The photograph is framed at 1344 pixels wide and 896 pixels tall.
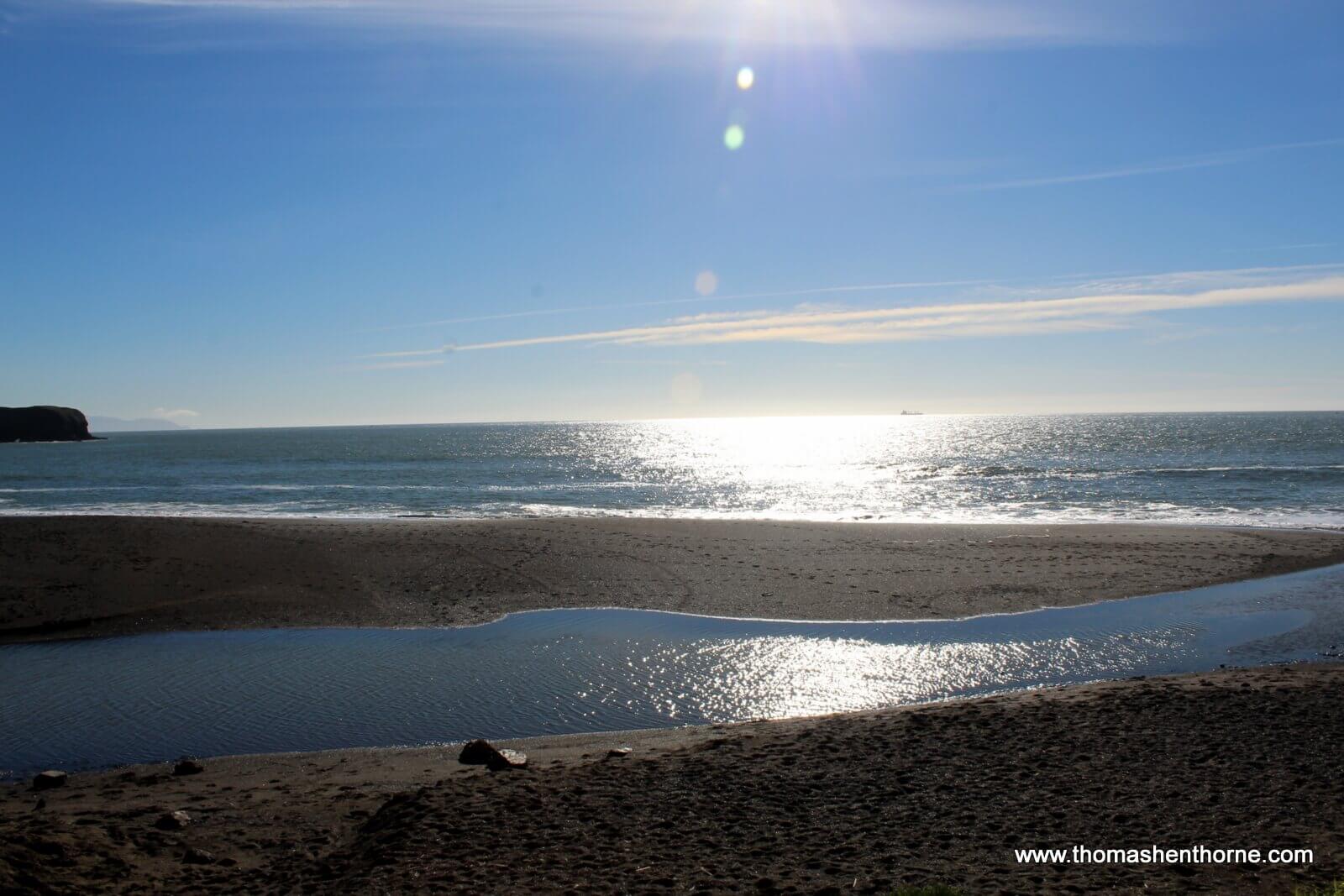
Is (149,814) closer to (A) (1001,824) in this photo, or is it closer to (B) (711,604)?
(A) (1001,824)

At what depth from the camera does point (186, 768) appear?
8906mm

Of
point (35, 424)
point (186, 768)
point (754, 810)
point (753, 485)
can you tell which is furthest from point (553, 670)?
point (35, 424)

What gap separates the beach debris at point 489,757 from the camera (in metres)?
8.59

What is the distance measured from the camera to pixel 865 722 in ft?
32.0

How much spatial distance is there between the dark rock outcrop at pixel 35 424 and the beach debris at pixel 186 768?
194m

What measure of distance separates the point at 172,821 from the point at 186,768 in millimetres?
2021

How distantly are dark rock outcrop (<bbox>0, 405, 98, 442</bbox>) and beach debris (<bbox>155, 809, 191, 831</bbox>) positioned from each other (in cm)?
19625

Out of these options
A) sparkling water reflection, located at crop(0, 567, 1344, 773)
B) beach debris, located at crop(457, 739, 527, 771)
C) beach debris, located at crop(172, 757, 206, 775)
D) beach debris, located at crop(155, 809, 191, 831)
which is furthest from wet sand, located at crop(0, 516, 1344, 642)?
beach debris, located at crop(155, 809, 191, 831)

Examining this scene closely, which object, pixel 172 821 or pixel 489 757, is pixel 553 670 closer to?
pixel 489 757

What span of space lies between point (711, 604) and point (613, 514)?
1850 cm

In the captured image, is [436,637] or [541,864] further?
[436,637]

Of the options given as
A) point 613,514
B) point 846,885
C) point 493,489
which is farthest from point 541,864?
point 493,489

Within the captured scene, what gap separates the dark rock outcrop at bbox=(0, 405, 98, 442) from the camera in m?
166

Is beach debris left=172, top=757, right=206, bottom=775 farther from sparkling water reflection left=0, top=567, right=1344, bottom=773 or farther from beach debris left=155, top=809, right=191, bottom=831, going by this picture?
beach debris left=155, top=809, right=191, bottom=831
